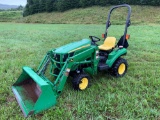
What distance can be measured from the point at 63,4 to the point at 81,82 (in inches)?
1451

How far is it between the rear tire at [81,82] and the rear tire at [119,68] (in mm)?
833

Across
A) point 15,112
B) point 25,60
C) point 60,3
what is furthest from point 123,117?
point 60,3

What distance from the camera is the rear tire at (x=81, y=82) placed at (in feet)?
10.6

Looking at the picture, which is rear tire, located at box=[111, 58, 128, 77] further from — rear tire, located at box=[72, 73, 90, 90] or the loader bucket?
the loader bucket

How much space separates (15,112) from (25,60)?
278 cm

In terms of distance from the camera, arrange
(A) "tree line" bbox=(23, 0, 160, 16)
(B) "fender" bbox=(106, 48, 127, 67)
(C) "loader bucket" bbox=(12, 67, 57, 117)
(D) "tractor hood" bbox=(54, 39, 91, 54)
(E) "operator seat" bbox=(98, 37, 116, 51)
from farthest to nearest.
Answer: (A) "tree line" bbox=(23, 0, 160, 16) < (E) "operator seat" bbox=(98, 37, 116, 51) < (B) "fender" bbox=(106, 48, 127, 67) < (D) "tractor hood" bbox=(54, 39, 91, 54) < (C) "loader bucket" bbox=(12, 67, 57, 117)

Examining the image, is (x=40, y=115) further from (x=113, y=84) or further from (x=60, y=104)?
(x=113, y=84)

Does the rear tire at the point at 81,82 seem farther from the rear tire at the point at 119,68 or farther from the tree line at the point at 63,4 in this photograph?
the tree line at the point at 63,4

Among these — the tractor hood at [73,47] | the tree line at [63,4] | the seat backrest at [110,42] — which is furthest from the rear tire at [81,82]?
the tree line at [63,4]

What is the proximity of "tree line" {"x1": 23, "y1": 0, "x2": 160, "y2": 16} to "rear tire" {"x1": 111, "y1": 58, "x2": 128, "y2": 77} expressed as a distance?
28.2 m

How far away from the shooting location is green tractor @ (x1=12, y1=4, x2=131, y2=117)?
2.73m

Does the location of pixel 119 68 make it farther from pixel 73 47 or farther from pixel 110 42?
pixel 73 47

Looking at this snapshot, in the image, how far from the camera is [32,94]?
3146 millimetres

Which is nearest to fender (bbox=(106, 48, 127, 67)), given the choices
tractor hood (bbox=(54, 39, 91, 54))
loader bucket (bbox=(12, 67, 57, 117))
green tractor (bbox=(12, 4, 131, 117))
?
green tractor (bbox=(12, 4, 131, 117))
